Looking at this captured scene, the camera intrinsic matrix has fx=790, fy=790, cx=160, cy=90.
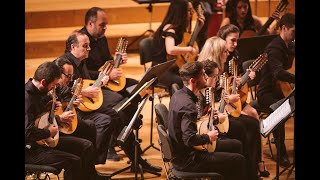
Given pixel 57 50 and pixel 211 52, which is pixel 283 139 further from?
pixel 57 50

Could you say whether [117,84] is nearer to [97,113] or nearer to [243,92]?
[97,113]

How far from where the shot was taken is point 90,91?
6.35m

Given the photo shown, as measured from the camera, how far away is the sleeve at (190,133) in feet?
18.1

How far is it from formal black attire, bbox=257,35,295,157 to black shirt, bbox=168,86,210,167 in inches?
54.5

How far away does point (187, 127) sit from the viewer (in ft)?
18.2

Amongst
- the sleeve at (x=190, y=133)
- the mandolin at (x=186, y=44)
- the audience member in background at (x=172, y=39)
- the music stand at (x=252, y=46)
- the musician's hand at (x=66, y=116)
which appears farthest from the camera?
the mandolin at (x=186, y=44)

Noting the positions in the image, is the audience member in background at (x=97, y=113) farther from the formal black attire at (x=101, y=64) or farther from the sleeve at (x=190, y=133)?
the sleeve at (x=190, y=133)

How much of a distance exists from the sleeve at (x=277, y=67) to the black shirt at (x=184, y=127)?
1.39m

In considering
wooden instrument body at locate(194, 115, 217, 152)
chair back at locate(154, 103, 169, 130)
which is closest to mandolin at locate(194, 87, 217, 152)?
wooden instrument body at locate(194, 115, 217, 152)

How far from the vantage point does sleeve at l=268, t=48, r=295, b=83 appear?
6879mm

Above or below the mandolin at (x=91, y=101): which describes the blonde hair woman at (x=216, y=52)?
above

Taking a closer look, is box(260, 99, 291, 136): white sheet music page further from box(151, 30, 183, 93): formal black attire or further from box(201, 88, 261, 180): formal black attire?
box(151, 30, 183, 93): formal black attire

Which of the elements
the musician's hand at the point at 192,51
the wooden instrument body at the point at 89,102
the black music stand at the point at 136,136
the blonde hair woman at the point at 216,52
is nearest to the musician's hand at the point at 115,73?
the wooden instrument body at the point at 89,102
